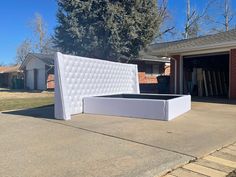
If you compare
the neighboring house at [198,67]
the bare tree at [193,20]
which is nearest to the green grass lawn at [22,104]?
the neighboring house at [198,67]

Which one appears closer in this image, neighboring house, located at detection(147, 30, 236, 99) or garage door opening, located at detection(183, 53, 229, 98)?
neighboring house, located at detection(147, 30, 236, 99)

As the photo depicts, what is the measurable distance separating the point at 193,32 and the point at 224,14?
14.9 ft

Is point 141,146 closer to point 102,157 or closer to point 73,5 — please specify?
point 102,157

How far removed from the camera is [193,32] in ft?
128

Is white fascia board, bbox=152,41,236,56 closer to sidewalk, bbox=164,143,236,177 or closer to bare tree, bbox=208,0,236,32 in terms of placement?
sidewalk, bbox=164,143,236,177

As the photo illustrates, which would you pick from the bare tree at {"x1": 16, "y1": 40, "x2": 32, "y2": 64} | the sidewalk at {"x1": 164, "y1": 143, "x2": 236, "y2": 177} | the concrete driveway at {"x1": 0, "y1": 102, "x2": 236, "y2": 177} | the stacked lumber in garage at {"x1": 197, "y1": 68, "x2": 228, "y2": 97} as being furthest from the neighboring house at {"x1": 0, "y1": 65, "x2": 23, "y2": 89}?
the sidewalk at {"x1": 164, "y1": 143, "x2": 236, "y2": 177}

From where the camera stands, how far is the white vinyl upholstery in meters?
9.09

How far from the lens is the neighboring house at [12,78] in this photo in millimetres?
33000

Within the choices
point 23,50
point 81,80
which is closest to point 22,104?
point 81,80

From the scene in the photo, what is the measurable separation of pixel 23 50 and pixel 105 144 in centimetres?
5755

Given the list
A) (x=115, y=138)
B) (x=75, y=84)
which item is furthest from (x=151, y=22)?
(x=115, y=138)

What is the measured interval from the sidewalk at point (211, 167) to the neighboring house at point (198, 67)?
34.7ft

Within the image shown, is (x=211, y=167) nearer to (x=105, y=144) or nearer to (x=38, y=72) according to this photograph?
(x=105, y=144)

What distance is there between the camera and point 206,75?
18062mm
